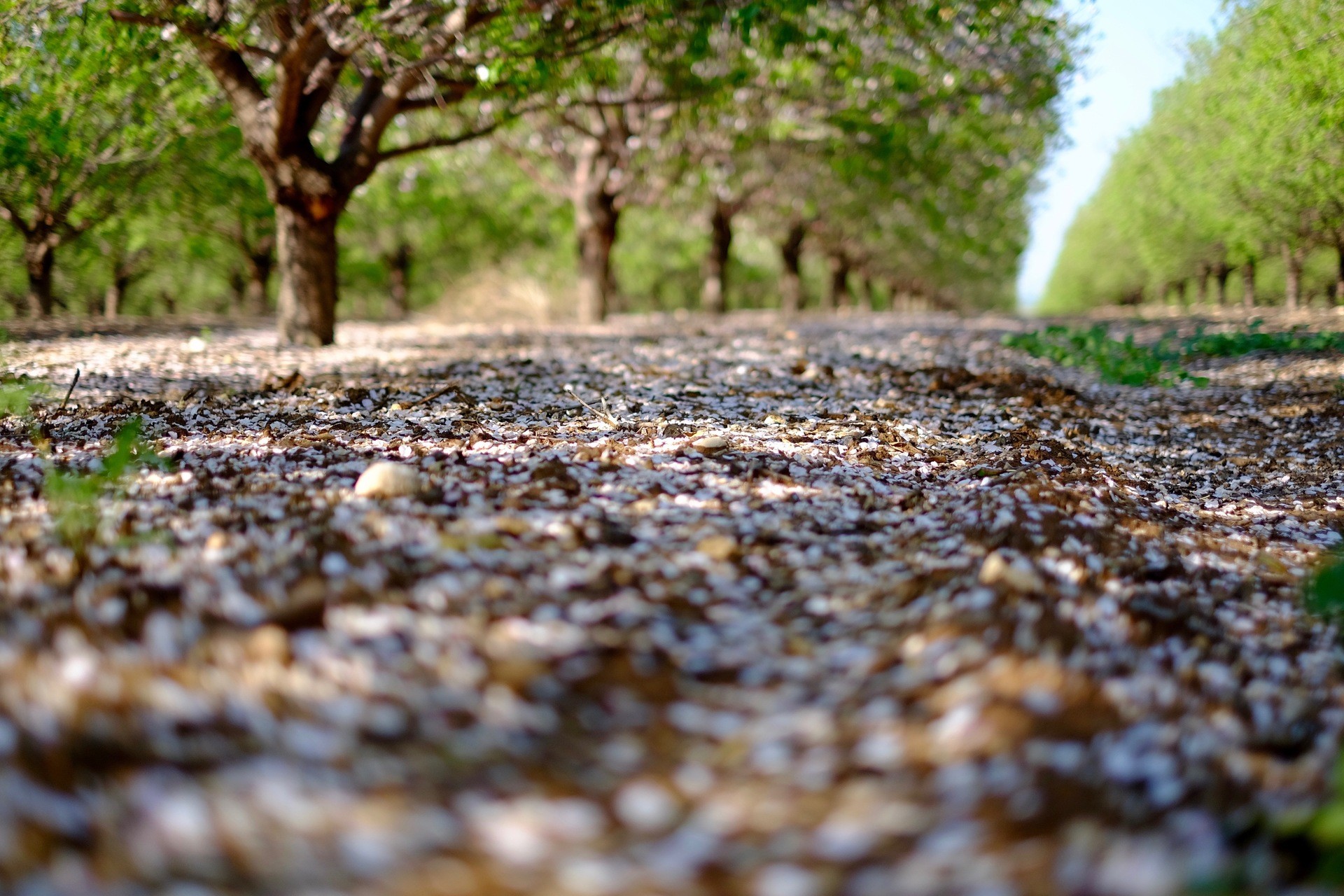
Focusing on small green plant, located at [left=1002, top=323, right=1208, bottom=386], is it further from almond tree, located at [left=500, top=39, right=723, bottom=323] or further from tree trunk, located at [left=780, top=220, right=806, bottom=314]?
tree trunk, located at [left=780, top=220, right=806, bottom=314]

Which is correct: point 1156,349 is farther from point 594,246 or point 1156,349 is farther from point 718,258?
point 718,258

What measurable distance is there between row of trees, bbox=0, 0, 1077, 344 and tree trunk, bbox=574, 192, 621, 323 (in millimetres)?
77

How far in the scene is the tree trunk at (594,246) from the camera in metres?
17.1

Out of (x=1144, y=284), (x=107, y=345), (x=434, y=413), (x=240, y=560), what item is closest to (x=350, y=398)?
(x=434, y=413)

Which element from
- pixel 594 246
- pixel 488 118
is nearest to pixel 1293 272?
pixel 594 246

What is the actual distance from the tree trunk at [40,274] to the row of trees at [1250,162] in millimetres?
23165

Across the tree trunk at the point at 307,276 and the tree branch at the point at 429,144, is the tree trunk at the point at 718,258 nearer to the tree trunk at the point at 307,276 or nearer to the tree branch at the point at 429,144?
the tree branch at the point at 429,144

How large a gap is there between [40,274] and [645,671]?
60.6ft

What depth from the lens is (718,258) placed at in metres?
23.9

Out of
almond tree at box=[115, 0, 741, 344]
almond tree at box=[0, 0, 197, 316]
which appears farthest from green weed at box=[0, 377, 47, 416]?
almond tree at box=[115, 0, 741, 344]

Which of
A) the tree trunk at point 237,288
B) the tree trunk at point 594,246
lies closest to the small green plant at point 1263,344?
the tree trunk at point 594,246

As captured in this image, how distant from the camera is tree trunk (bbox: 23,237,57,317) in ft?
48.4

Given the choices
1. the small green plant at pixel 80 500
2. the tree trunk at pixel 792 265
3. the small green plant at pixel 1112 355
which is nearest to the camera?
the small green plant at pixel 80 500

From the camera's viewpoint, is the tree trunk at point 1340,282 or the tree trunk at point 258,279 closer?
the tree trunk at point 1340,282
